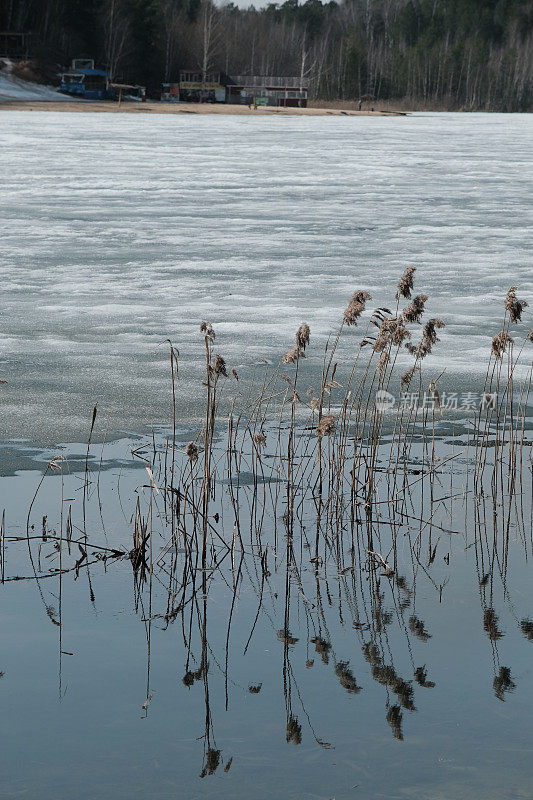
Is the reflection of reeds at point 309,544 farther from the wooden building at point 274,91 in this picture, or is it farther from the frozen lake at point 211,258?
the wooden building at point 274,91

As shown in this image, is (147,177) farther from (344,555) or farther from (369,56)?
(369,56)

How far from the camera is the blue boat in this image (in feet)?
192

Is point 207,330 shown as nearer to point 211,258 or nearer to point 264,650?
point 264,650

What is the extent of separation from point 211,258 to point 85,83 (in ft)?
174

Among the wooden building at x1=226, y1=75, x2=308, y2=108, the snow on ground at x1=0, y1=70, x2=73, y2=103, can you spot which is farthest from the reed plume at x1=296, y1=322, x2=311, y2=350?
the wooden building at x1=226, y1=75, x2=308, y2=108

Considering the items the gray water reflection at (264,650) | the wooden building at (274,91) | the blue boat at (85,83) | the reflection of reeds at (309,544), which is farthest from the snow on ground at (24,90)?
the gray water reflection at (264,650)

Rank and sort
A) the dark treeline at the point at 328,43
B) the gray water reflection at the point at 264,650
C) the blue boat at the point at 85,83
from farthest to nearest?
the dark treeline at the point at 328,43 < the blue boat at the point at 85,83 < the gray water reflection at the point at 264,650

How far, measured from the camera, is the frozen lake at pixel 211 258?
591cm

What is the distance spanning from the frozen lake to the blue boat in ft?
129

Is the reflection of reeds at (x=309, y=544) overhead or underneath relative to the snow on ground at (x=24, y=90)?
underneath

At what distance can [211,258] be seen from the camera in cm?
999

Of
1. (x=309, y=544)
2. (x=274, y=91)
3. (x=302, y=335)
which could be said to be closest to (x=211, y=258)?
(x=302, y=335)

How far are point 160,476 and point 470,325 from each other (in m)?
3.54

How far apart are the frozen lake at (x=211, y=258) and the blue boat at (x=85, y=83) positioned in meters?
39.3
